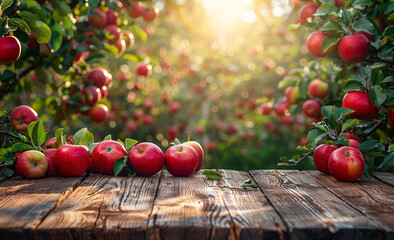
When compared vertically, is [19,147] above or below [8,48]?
below

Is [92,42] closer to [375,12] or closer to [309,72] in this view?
[309,72]

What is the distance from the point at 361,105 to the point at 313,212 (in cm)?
86

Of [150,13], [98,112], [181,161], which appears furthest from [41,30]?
[150,13]

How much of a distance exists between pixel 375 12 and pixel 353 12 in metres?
0.12

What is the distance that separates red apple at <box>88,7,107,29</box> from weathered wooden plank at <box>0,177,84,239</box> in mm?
1293

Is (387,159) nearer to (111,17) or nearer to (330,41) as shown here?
(330,41)

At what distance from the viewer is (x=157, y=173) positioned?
1.87m

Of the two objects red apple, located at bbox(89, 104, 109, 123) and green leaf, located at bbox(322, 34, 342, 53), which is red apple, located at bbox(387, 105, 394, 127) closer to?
green leaf, located at bbox(322, 34, 342, 53)

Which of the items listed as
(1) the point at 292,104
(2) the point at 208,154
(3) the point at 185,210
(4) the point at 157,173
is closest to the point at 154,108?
(2) the point at 208,154

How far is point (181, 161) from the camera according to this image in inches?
68.2

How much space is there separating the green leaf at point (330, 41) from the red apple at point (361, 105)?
0.34m

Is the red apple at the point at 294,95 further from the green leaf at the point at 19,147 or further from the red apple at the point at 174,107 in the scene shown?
the red apple at the point at 174,107

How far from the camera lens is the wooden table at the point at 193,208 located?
3.35ft

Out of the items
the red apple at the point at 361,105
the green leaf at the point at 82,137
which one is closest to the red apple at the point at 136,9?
the green leaf at the point at 82,137
